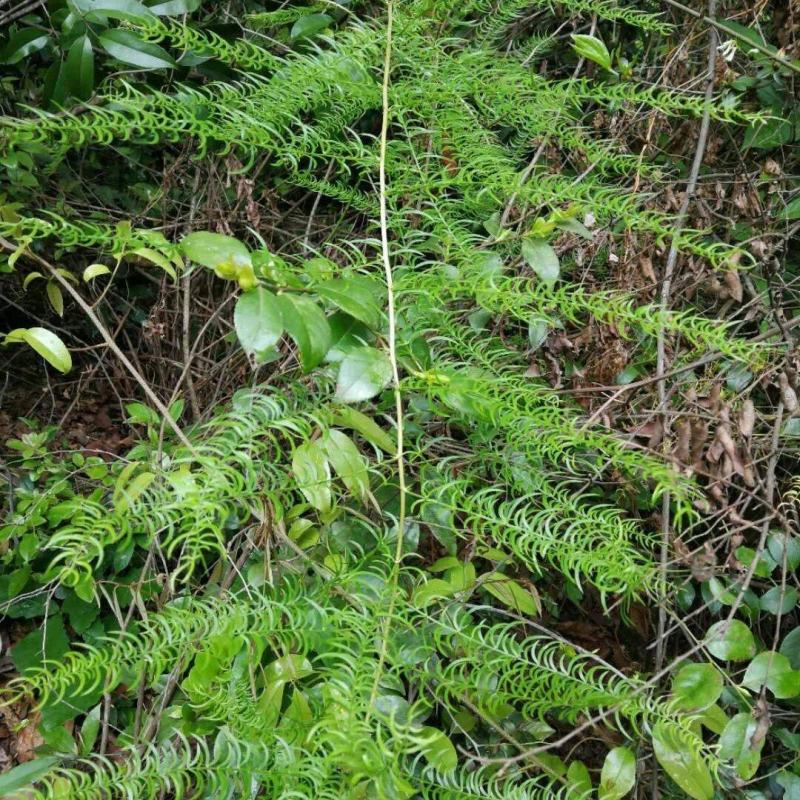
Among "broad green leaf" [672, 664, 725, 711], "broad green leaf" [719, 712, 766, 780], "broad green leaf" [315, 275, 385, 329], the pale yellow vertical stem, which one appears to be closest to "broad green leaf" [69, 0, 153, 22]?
the pale yellow vertical stem

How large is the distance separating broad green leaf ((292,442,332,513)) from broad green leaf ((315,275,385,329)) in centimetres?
15

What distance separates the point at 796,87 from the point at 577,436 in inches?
45.1

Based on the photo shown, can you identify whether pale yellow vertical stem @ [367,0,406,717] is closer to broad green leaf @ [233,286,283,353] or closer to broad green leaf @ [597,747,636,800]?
broad green leaf @ [233,286,283,353]

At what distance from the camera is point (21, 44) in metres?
1.46

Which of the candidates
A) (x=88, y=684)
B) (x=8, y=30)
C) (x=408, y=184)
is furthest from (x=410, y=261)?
(x=8, y=30)

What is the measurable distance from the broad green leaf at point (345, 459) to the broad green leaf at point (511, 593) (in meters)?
0.30

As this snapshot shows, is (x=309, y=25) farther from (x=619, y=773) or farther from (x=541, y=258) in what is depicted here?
(x=619, y=773)

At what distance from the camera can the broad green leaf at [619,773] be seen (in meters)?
0.98

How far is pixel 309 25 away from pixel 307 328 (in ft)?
3.08

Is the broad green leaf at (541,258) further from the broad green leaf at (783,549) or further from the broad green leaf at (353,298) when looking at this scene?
the broad green leaf at (783,549)

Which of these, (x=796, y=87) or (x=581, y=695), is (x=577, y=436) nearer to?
(x=581, y=695)

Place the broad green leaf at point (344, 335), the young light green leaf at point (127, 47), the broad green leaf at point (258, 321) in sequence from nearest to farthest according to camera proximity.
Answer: the broad green leaf at point (258, 321) → the broad green leaf at point (344, 335) → the young light green leaf at point (127, 47)

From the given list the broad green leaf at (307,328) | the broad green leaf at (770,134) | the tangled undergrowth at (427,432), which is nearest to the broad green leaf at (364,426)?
the tangled undergrowth at (427,432)

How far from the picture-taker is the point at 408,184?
3.52ft
